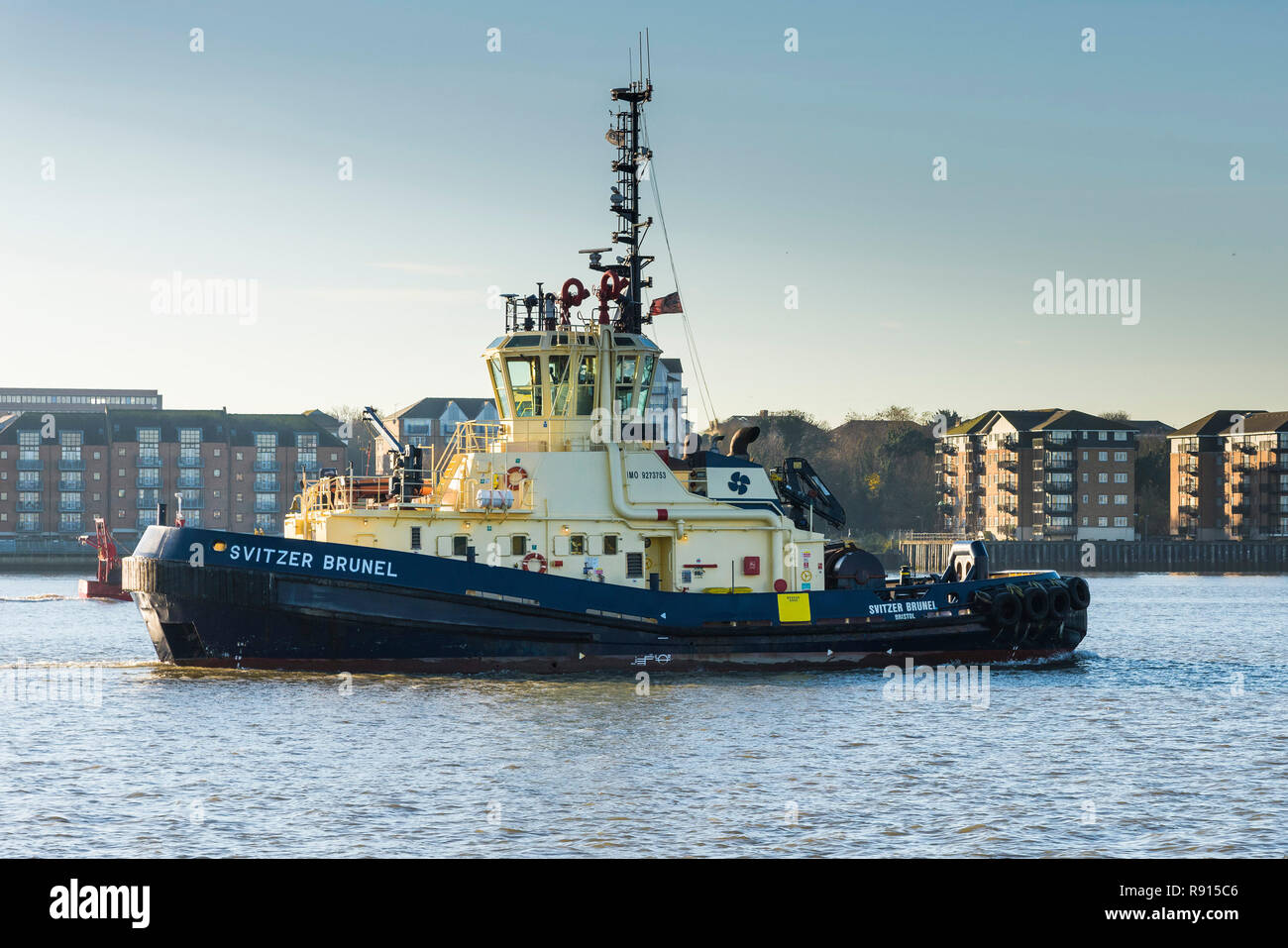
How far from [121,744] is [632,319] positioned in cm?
1393

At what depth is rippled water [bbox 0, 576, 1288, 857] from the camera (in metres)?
14.4

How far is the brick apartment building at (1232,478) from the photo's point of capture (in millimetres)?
120125

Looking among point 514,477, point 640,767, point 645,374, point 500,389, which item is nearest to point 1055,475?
point 645,374

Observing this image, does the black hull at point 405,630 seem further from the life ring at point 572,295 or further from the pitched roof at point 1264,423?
the pitched roof at point 1264,423

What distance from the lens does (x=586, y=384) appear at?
27.8 meters

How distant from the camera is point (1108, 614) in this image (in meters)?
54.4

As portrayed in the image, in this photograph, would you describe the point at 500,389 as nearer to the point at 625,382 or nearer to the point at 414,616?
the point at 625,382

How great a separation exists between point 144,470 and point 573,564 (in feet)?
328

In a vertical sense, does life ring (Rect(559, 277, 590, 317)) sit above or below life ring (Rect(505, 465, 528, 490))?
above

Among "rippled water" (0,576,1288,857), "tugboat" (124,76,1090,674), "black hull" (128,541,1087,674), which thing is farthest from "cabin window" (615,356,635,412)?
"rippled water" (0,576,1288,857)

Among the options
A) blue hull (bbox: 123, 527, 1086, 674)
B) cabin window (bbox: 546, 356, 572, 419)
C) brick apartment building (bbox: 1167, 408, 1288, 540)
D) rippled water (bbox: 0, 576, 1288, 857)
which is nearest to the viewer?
rippled water (bbox: 0, 576, 1288, 857)

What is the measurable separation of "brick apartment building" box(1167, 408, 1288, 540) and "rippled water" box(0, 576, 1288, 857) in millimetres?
100486

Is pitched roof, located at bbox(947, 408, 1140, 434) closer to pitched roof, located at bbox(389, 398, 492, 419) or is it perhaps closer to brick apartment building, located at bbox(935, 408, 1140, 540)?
brick apartment building, located at bbox(935, 408, 1140, 540)
